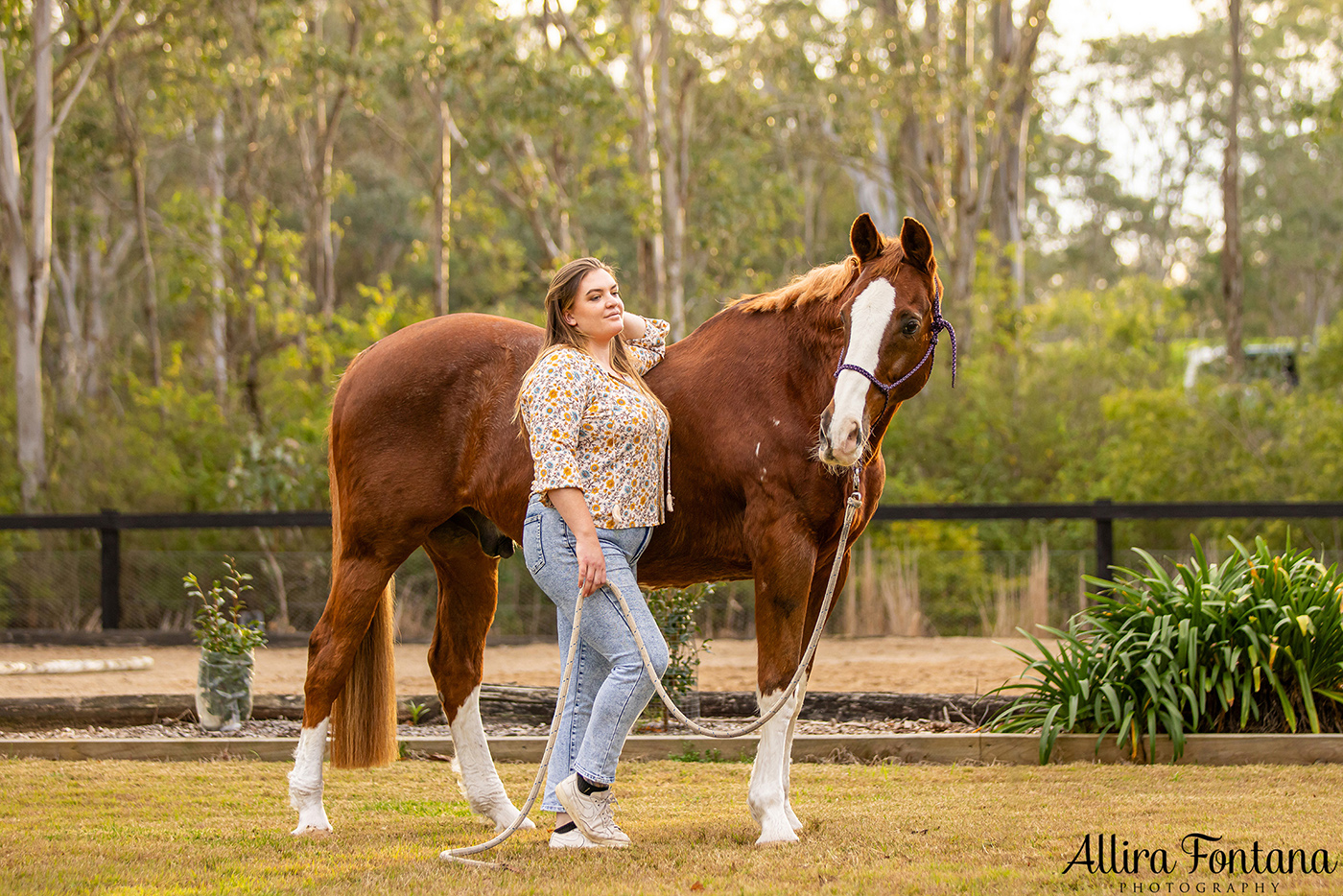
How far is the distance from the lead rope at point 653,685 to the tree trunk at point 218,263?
12982 mm

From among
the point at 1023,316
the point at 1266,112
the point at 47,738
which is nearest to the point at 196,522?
the point at 47,738

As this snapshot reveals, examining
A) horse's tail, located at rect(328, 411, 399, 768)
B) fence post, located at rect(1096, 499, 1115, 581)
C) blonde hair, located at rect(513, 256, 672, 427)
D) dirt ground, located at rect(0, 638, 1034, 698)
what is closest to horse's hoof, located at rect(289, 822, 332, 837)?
horse's tail, located at rect(328, 411, 399, 768)

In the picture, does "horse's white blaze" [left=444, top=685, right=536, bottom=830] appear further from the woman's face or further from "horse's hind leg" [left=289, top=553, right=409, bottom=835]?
the woman's face

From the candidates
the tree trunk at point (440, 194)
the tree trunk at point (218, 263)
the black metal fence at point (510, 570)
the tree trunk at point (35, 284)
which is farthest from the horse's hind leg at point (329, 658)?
the tree trunk at point (218, 263)

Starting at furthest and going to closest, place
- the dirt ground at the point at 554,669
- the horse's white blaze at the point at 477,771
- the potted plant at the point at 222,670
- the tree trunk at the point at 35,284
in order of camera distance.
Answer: the tree trunk at the point at 35,284
the dirt ground at the point at 554,669
the potted plant at the point at 222,670
the horse's white blaze at the point at 477,771

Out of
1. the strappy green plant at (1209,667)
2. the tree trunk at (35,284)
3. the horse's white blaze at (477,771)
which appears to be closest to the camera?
the horse's white blaze at (477,771)

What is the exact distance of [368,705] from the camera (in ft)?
14.0

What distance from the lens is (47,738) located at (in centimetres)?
579

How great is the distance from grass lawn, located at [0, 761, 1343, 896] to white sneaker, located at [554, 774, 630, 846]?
5 centimetres

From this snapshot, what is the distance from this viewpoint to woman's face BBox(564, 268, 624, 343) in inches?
144

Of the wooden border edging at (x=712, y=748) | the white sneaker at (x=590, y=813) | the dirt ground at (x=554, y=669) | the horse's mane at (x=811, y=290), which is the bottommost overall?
the dirt ground at (x=554, y=669)

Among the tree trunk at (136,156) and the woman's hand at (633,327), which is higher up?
the tree trunk at (136,156)

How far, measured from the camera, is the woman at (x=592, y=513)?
349 centimetres

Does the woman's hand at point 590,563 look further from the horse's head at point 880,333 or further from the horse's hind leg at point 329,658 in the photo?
the horse's hind leg at point 329,658
